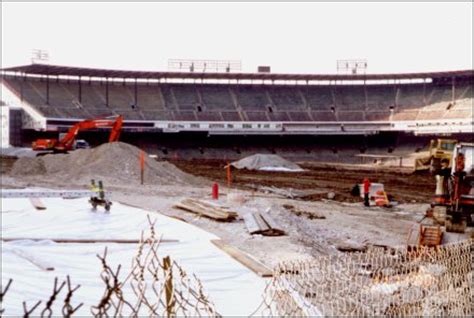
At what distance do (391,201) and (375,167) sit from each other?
23989mm

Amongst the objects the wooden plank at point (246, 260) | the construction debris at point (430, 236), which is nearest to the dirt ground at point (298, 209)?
the wooden plank at point (246, 260)

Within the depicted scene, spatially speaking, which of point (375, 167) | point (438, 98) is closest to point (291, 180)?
point (375, 167)

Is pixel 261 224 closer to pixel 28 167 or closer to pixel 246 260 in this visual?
pixel 246 260

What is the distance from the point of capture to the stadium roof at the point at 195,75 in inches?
2274

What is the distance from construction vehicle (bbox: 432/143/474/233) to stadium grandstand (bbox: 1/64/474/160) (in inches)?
1623

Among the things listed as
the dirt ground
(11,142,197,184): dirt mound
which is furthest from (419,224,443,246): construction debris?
(11,142,197,184): dirt mound

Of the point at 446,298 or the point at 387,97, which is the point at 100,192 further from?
the point at 387,97

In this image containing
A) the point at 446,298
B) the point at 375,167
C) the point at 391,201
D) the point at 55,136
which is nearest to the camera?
the point at 446,298

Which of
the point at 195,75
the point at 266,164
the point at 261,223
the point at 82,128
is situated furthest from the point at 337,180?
the point at 195,75

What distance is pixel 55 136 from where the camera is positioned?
57.0 metres

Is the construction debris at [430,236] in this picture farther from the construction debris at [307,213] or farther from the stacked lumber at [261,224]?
the construction debris at [307,213]

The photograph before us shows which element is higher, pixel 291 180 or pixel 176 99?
pixel 176 99

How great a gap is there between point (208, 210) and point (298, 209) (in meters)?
5.43

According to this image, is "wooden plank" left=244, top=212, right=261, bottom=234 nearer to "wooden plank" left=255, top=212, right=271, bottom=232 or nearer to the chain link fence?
"wooden plank" left=255, top=212, right=271, bottom=232
